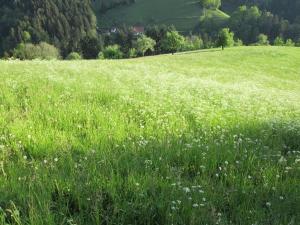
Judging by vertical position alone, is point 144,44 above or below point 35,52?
above

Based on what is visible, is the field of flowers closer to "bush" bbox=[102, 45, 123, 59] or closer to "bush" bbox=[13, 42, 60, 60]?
"bush" bbox=[102, 45, 123, 59]

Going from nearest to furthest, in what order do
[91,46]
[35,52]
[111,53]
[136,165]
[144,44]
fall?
[136,165]
[144,44]
[111,53]
[35,52]
[91,46]

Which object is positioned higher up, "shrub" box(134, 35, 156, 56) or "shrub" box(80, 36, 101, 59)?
"shrub" box(134, 35, 156, 56)

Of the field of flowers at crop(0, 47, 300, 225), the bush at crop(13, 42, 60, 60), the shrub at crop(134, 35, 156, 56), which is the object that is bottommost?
the bush at crop(13, 42, 60, 60)

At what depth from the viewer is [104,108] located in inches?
372

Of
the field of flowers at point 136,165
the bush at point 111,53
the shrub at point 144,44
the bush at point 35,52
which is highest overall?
the field of flowers at point 136,165

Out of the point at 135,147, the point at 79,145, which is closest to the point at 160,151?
the point at 135,147

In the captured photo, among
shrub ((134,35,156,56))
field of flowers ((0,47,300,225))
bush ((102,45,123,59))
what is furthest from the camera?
bush ((102,45,123,59))

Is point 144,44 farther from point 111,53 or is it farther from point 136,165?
point 136,165

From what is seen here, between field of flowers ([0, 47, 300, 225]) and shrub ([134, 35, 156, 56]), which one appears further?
shrub ([134, 35, 156, 56])

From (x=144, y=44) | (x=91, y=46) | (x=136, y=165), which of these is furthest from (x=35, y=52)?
(x=136, y=165)

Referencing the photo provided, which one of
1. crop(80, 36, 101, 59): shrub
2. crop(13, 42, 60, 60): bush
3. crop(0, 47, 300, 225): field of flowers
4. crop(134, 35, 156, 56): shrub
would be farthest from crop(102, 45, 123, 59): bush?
crop(0, 47, 300, 225): field of flowers

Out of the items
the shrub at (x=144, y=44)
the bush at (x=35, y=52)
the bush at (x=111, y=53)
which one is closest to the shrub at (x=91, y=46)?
the bush at (x=35, y=52)

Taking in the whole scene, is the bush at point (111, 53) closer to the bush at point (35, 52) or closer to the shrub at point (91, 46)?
the shrub at point (91, 46)
